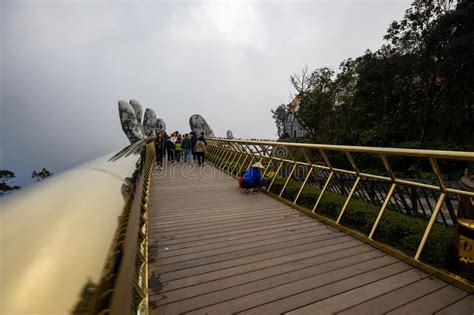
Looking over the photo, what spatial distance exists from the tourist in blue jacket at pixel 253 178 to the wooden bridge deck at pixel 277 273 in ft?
5.92

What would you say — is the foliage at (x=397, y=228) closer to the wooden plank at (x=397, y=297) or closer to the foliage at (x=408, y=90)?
the wooden plank at (x=397, y=297)

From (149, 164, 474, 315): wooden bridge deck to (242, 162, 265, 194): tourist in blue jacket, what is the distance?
1805 millimetres

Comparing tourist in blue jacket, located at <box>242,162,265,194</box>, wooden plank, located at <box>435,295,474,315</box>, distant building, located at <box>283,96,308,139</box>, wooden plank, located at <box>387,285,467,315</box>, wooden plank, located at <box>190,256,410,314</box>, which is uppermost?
distant building, located at <box>283,96,308,139</box>

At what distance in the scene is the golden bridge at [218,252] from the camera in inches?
17.0

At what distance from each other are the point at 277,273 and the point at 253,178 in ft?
11.1

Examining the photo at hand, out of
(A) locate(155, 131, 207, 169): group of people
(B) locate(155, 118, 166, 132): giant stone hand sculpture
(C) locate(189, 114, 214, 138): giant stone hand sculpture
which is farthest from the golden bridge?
(B) locate(155, 118, 166, 132): giant stone hand sculpture

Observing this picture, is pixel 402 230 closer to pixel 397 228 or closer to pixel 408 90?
pixel 397 228

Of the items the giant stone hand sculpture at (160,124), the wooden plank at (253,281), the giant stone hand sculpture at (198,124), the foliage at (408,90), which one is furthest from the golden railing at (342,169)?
the giant stone hand sculpture at (160,124)

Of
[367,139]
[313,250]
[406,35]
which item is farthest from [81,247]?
[406,35]

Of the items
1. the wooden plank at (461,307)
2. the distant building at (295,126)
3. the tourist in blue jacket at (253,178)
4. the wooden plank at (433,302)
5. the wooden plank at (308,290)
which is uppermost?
the distant building at (295,126)

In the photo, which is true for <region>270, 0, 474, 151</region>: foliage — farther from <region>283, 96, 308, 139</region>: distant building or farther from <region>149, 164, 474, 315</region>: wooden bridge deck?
<region>149, 164, 474, 315</region>: wooden bridge deck

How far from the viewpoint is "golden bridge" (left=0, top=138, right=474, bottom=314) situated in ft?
1.42

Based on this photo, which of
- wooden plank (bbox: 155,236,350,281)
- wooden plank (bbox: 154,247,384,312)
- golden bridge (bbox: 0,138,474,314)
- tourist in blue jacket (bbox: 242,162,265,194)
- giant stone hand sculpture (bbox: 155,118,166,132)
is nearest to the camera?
golden bridge (bbox: 0,138,474,314)

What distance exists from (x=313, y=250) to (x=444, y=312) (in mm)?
1188
